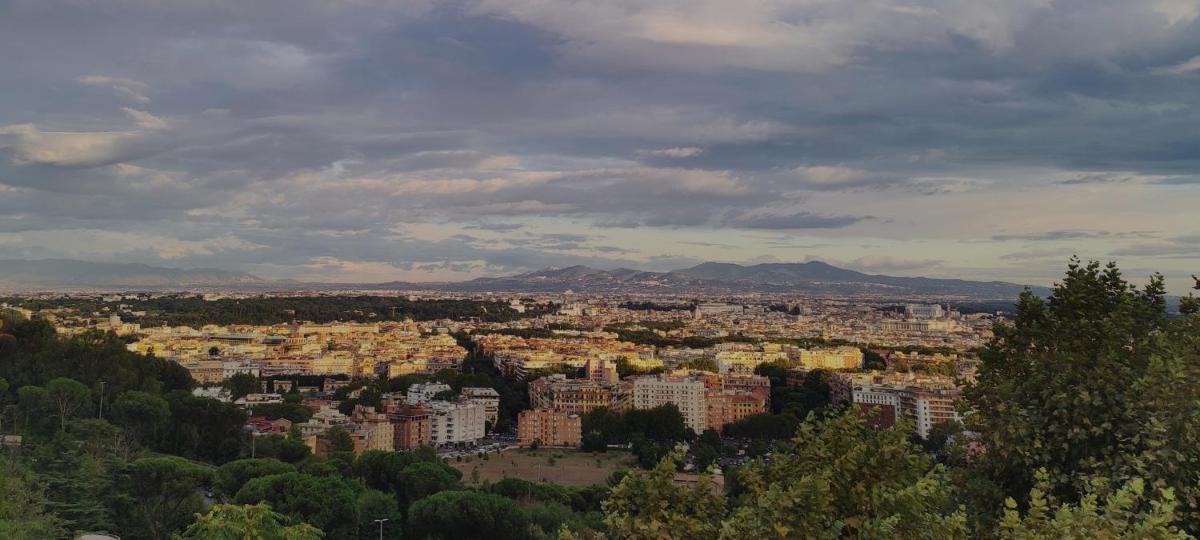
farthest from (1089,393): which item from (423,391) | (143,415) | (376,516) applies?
(423,391)

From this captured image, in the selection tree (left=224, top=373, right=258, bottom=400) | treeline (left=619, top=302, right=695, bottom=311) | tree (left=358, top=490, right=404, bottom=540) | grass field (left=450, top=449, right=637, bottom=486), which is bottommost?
grass field (left=450, top=449, right=637, bottom=486)

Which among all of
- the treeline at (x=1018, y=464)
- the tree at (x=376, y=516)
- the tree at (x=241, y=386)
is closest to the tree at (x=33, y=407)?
the tree at (x=376, y=516)

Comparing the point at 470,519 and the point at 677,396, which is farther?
the point at 677,396

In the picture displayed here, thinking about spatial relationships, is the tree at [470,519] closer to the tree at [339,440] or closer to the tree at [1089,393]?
the tree at [339,440]

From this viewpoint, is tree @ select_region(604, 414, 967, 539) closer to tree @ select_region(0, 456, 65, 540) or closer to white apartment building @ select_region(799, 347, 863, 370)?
tree @ select_region(0, 456, 65, 540)

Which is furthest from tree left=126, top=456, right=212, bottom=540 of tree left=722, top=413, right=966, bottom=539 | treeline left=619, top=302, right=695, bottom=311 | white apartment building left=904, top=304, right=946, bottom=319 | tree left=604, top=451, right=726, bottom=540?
treeline left=619, top=302, right=695, bottom=311

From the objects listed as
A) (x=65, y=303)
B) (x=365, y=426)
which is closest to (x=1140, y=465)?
(x=365, y=426)

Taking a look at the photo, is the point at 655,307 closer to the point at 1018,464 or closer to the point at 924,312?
the point at 924,312
